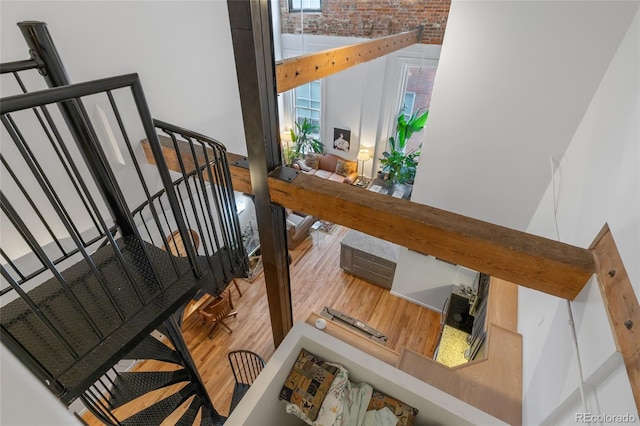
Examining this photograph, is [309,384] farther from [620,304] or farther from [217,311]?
[217,311]

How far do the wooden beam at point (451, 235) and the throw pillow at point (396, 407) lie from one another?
51.1 inches

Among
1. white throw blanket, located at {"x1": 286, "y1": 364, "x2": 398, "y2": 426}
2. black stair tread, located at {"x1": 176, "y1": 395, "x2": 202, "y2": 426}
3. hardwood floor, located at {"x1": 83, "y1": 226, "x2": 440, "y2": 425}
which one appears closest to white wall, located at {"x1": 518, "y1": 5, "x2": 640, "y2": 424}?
white throw blanket, located at {"x1": 286, "y1": 364, "x2": 398, "y2": 426}

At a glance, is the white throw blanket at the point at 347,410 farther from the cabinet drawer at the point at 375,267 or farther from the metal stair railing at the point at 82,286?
the cabinet drawer at the point at 375,267

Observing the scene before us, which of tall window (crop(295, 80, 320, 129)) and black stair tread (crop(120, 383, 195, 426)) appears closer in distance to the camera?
black stair tread (crop(120, 383, 195, 426))

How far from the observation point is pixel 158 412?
2.65 m

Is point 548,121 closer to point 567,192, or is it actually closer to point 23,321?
point 567,192

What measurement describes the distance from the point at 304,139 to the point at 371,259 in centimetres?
437

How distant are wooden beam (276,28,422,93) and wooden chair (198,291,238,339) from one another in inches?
148

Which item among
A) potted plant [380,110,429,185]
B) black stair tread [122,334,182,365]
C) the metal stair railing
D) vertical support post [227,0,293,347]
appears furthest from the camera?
potted plant [380,110,429,185]

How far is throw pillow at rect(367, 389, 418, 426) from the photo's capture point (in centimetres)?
225

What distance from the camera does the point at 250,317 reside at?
17.4 ft

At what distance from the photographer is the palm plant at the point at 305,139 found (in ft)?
27.5

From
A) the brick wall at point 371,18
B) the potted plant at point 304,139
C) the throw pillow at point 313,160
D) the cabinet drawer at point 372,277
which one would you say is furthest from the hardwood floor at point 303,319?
the brick wall at point 371,18

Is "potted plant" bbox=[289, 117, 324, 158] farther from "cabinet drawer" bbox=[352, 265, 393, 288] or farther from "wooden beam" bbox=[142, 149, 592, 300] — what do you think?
"wooden beam" bbox=[142, 149, 592, 300]
